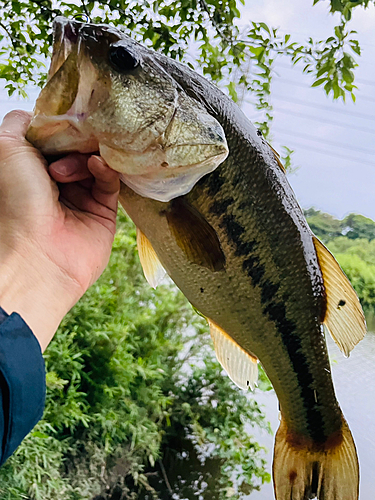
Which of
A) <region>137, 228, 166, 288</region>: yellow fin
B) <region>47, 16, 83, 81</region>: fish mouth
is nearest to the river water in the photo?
<region>137, 228, 166, 288</region>: yellow fin

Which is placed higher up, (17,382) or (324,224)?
(324,224)

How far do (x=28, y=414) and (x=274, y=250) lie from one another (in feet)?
1.28

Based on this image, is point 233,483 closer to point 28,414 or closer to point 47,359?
point 47,359

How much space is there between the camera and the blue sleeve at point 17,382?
1.32 feet

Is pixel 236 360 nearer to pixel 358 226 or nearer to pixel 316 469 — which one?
pixel 316 469

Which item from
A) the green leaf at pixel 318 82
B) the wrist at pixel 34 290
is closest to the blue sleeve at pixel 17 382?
the wrist at pixel 34 290

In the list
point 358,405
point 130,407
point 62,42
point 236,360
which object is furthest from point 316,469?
point 358,405

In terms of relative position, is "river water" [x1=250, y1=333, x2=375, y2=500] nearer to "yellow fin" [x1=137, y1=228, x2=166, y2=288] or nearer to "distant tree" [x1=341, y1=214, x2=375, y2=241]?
"distant tree" [x1=341, y1=214, x2=375, y2=241]

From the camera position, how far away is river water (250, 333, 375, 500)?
2.16 meters

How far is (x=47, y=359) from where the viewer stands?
162cm

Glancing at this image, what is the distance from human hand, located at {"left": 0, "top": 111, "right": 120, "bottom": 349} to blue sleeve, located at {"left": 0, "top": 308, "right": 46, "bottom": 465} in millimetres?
57

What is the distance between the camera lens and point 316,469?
27.4 inches

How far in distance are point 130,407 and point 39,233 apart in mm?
1485

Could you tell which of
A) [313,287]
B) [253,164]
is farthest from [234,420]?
[253,164]
